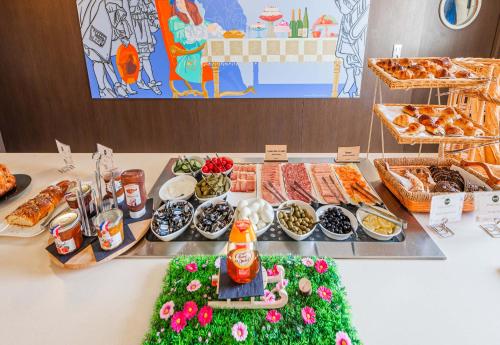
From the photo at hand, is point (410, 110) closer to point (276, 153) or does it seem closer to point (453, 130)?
point (453, 130)

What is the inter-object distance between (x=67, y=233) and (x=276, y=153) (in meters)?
1.09

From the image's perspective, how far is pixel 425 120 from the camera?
4.83 ft

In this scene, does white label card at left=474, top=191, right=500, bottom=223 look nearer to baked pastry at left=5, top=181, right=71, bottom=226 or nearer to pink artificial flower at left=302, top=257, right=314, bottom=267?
pink artificial flower at left=302, top=257, right=314, bottom=267

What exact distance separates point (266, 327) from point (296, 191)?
720 millimetres

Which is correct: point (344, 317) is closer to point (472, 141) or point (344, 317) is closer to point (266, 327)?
point (266, 327)

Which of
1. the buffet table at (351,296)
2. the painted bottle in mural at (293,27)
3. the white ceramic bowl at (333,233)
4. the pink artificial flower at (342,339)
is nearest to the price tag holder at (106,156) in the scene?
the buffet table at (351,296)

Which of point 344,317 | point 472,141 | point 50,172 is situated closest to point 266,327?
point 344,317

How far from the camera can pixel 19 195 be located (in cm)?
160

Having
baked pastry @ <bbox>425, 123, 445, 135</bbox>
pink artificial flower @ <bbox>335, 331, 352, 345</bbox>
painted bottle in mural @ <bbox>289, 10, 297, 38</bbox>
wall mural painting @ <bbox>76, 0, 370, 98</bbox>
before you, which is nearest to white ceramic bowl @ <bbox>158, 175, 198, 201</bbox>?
pink artificial flower @ <bbox>335, 331, 352, 345</bbox>

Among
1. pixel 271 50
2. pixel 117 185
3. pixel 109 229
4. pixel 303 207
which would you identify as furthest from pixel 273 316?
pixel 271 50

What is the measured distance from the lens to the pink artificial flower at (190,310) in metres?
0.95

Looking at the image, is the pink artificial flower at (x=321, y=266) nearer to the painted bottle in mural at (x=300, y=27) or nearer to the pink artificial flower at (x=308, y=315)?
the pink artificial flower at (x=308, y=315)

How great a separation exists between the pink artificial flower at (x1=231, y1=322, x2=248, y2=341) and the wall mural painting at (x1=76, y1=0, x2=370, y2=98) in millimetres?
2453

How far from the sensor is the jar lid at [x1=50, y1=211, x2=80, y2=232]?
1.16 metres
